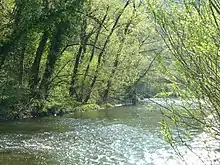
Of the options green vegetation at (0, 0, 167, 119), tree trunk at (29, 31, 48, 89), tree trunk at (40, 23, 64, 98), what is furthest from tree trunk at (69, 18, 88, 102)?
tree trunk at (29, 31, 48, 89)

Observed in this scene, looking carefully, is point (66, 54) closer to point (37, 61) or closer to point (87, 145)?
point (37, 61)

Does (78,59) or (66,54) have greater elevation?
(66,54)

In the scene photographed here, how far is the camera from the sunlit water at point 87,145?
41.3ft

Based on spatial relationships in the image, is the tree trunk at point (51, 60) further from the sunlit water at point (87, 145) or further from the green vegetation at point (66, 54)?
the sunlit water at point (87, 145)

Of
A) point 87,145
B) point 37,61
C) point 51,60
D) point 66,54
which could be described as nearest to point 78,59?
point 66,54

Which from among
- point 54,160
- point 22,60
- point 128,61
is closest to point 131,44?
point 128,61

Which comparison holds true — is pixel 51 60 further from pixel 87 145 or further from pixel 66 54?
pixel 87 145

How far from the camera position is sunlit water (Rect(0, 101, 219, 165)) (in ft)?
41.3

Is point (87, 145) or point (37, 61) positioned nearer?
point (87, 145)

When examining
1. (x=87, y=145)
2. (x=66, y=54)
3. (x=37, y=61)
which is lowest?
(x=87, y=145)

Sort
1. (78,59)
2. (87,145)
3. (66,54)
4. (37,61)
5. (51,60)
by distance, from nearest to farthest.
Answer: (87,145) → (37,61) → (51,60) → (66,54) → (78,59)

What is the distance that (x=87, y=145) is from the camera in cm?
1537

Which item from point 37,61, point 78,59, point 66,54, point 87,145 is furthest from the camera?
point 78,59

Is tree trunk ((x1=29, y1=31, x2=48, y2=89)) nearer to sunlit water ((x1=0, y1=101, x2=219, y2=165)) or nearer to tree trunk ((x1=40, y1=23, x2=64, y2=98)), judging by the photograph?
tree trunk ((x1=40, y1=23, x2=64, y2=98))
